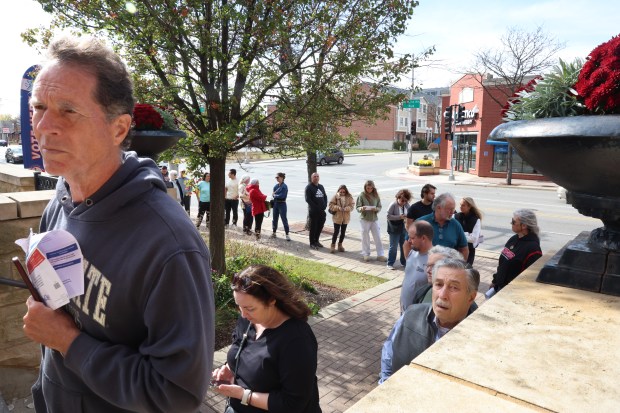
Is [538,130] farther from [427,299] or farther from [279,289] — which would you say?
[427,299]

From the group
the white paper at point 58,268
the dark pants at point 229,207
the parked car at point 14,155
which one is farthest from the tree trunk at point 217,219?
the parked car at point 14,155

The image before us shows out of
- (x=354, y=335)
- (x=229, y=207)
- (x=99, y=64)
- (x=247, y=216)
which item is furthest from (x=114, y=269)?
(x=229, y=207)

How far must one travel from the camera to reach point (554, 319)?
1805 mm

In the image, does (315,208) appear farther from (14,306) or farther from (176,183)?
(14,306)

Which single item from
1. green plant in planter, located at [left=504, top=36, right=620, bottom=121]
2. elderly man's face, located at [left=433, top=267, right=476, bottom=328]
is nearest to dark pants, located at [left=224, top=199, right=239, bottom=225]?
elderly man's face, located at [left=433, top=267, right=476, bottom=328]

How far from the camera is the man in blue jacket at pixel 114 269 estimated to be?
1.30m

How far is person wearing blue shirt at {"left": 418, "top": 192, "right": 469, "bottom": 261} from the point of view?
6.10 metres

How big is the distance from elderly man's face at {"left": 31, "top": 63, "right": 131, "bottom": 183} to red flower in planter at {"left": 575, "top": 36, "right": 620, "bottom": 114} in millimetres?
1903

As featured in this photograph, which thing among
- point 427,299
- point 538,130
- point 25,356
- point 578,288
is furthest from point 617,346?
point 25,356

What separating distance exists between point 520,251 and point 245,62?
13.1ft

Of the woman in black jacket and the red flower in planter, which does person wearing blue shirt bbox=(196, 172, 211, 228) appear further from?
the red flower in planter

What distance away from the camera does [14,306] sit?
3.30 metres

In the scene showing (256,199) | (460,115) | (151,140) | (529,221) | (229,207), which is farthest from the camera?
(460,115)

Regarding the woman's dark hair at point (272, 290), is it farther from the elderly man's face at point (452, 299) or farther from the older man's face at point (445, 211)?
the older man's face at point (445, 211)
